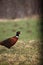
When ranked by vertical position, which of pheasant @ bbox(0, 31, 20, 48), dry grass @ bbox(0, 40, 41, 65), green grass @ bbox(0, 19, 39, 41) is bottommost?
dry grass @ bbox(0, 40, 41, 65)

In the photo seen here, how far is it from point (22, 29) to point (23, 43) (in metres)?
0.15

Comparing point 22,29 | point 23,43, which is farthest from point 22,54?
point 22,29

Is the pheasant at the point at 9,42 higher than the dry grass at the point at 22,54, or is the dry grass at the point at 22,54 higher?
the pheasant at the point at 9,42

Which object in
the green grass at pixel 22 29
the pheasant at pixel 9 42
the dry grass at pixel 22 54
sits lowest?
the dry grass at pixel 22 54

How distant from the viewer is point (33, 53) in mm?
1953

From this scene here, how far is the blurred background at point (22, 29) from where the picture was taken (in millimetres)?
1938

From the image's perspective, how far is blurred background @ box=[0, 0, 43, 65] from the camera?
1.94 m

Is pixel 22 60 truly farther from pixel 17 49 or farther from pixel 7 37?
pixel 7 37

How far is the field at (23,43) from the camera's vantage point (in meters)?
1.93

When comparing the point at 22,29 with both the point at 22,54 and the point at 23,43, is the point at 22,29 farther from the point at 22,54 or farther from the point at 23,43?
the point at 22,54

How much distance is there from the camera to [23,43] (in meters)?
1.99

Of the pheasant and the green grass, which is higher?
the green grass

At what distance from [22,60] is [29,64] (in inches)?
3.2

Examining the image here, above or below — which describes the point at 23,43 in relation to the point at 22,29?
below
